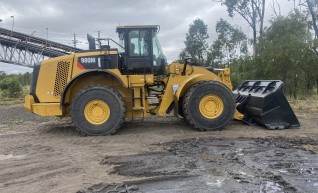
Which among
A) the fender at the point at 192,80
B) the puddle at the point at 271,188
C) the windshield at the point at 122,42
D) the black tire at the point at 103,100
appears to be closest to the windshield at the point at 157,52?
the windshield at the point at 122,42

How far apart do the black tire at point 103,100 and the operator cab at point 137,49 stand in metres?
0.80

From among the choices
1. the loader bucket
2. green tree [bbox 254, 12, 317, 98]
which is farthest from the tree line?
the loader bucket

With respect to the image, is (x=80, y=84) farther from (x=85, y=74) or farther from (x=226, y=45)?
(x=226, y=45)

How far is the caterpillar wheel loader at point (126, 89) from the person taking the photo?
→ 8242 millimetres

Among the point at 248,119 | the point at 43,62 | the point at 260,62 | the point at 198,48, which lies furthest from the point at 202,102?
the point at 198,48

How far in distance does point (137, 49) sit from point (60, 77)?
78.1 inches

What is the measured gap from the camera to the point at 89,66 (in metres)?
8.42

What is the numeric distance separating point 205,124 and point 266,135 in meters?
1.42

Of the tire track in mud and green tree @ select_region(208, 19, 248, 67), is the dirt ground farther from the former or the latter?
green tree @ select_region(208, 19, 248, 67)

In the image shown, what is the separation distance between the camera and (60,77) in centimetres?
853

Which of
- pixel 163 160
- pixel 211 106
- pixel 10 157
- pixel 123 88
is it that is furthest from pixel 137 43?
pixel 10 157

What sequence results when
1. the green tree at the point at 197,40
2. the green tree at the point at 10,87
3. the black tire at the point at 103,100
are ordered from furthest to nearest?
the green tree at the point at 197,40 < the green tree at the point at 10,87 < the black tire at the point at 103,100

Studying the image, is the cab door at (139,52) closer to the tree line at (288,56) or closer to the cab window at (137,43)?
the cab window at (137,43)

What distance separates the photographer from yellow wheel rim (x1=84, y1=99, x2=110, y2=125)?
27.1 ft
